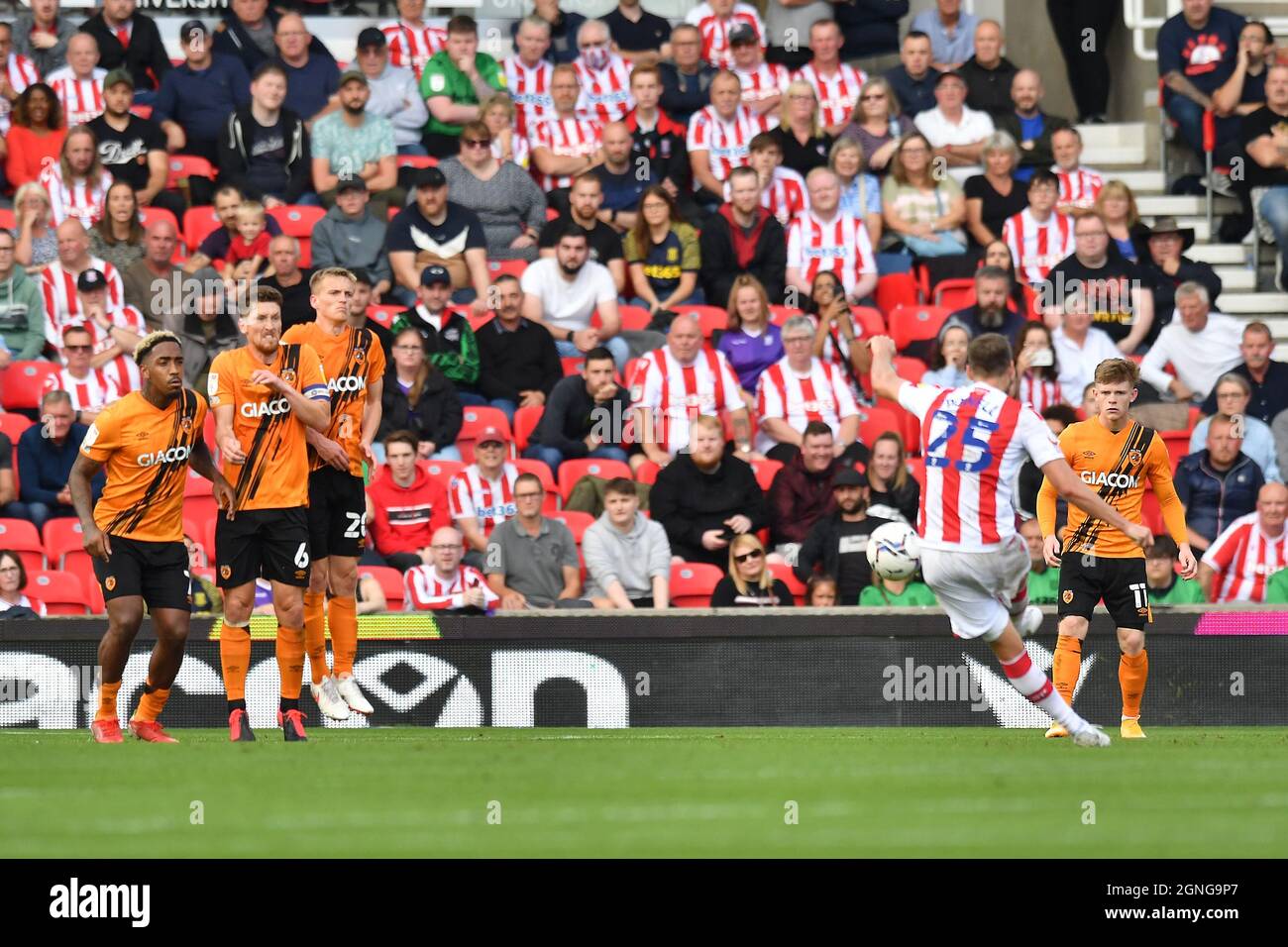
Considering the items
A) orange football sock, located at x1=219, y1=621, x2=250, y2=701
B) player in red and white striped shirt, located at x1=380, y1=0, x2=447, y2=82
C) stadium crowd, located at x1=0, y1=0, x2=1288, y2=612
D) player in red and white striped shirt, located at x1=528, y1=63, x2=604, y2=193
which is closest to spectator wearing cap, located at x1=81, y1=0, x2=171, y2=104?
stadium crowd, located at x1=0, y1=0, x2=1288, y2=612

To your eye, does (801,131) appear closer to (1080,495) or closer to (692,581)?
(692,581)

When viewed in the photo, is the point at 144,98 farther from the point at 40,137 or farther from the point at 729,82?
the point at 729,82

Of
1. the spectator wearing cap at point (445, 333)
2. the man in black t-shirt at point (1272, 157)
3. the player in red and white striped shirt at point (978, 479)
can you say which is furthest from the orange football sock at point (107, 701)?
the man in black t-shirt at point (1272, 157)

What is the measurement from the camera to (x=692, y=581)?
14.7 metres

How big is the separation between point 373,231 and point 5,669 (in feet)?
17.3

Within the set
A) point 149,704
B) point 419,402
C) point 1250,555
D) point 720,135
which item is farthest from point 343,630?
point 720,135

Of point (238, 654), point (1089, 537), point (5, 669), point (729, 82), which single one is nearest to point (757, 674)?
point (1089, 537)

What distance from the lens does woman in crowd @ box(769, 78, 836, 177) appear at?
1802 cm

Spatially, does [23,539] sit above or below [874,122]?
below

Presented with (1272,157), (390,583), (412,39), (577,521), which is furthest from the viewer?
(412,39)

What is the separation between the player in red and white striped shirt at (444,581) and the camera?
13.6 metres

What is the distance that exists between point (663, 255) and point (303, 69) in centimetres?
361

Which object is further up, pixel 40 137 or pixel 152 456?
pixel 40 137

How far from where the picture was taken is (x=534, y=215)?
1736cm
